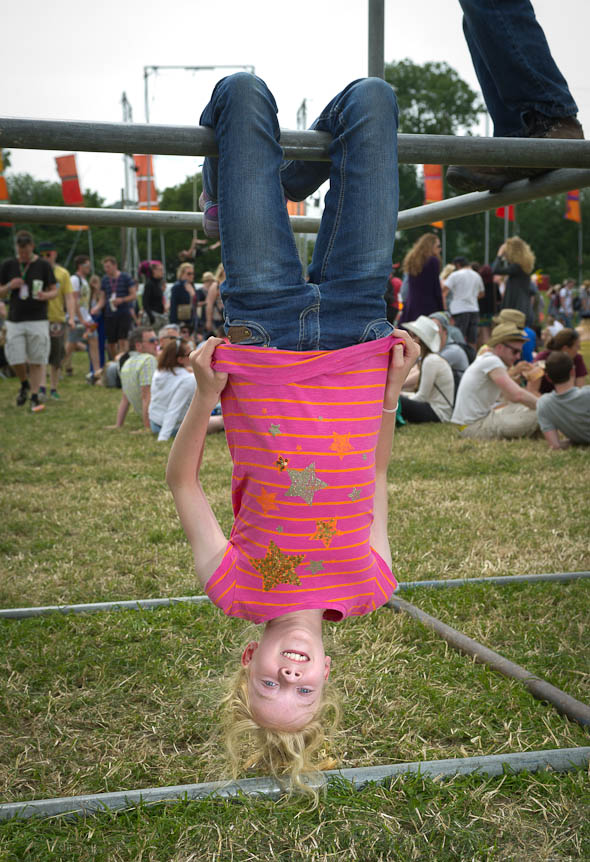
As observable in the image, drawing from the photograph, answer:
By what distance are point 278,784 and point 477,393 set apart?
6174 mm

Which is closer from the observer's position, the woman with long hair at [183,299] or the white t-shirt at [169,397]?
the white t-shirt at [169,397]

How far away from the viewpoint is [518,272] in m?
10.7

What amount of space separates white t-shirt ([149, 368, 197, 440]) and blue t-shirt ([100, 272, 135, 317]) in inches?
172

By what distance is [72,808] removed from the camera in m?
2.14

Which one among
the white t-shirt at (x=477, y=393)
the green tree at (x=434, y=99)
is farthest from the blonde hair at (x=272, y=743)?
the green tree at (x=434, y=99)

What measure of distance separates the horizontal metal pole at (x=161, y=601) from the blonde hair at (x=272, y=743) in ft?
3.88

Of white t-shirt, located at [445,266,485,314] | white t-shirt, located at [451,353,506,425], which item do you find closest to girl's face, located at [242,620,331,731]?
white t-shirt, located at [451,353,506,425]

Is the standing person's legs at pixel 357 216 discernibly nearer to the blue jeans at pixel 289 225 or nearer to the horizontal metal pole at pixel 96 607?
the blue jeans at pixel 289 225

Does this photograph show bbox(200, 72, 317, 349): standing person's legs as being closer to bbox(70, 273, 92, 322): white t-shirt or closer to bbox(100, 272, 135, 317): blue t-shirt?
bbox(100, 272, 135, 317): blue t-shirt

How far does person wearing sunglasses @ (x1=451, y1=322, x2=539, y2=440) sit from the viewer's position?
769cm

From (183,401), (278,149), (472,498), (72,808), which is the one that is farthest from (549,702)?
(183,401)

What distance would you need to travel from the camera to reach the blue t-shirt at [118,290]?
1235 centimetres

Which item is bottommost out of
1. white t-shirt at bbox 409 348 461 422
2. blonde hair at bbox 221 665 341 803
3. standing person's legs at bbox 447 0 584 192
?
white t-shirt at bbox 409 348 461 422

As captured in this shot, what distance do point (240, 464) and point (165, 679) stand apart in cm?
105
